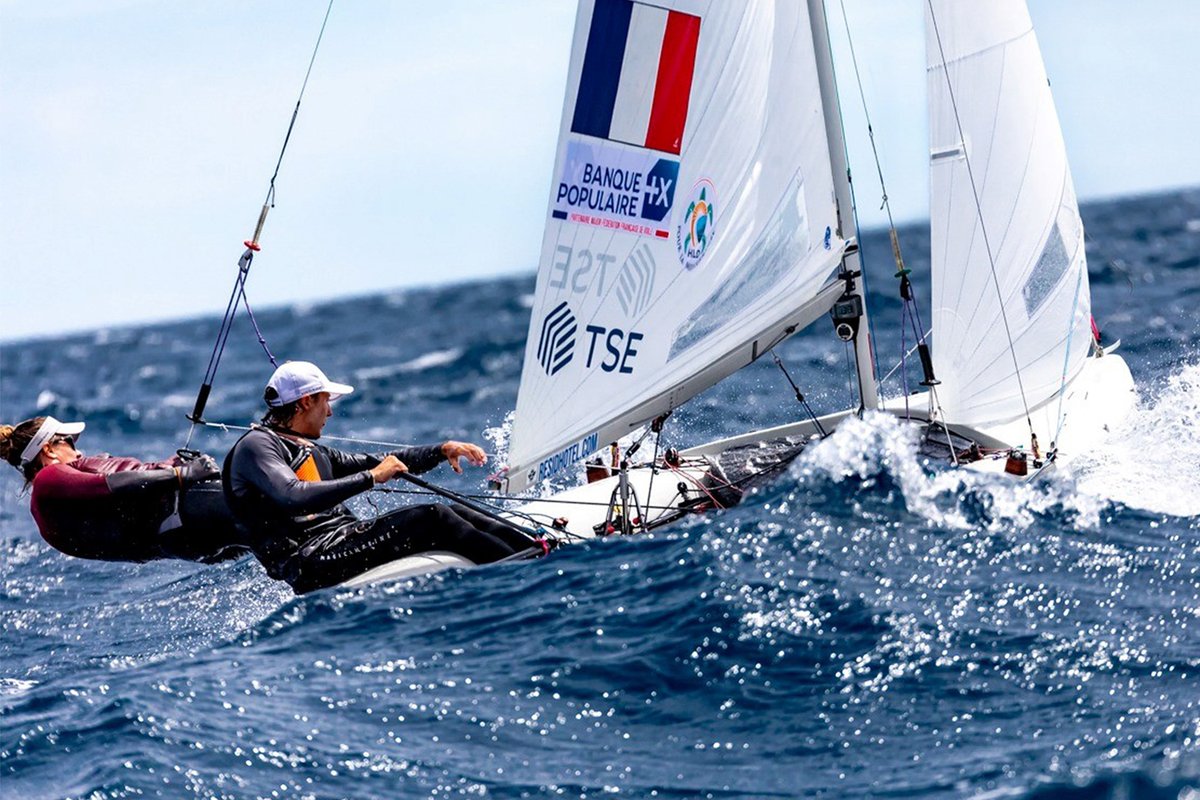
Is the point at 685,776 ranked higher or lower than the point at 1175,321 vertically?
lower

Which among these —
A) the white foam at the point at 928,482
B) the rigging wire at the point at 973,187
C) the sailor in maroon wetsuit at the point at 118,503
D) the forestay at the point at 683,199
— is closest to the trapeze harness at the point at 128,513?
the sailor in maroon wetsuit at the point at 118,503

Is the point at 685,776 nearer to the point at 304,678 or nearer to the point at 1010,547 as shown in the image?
the point at 304,678

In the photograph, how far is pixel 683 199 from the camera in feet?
19.0

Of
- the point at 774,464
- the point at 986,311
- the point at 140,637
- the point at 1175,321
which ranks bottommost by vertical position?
the point at 140,637

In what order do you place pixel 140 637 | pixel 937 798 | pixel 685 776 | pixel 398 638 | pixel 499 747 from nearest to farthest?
1. pixel 937 798
2. pixel 685 776
3. pixel 499 747
4. pixel 398 638
5. pixel 140 637

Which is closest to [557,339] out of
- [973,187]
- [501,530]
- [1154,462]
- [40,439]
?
[501,530]

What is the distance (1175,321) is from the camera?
13.5 meters

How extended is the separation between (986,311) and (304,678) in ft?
11.7

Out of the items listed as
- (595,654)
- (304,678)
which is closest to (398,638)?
(304,678)

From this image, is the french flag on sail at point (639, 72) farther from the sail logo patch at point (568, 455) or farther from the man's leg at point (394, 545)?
the man's leg at point (394, 545)

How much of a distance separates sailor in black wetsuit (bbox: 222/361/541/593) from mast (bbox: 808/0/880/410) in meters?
1.55

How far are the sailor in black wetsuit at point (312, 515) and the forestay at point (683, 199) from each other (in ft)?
2.13

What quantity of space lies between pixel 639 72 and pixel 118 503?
9.01 ft

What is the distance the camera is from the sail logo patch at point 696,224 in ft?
19.0
